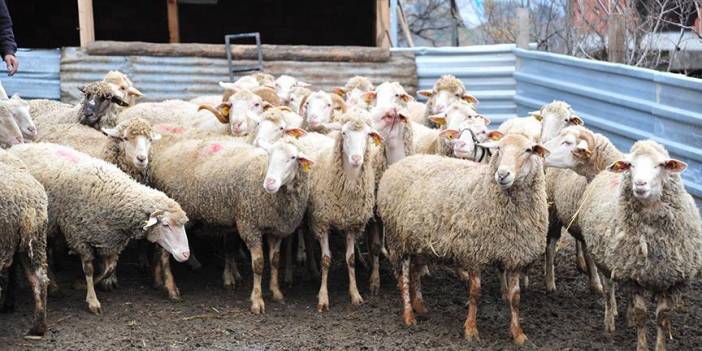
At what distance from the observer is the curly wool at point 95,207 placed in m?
7.22

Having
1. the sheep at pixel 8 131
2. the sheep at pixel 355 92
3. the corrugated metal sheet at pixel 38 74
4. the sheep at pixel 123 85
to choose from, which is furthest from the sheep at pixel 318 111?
the corrugated metal sheet at pixel 38 74

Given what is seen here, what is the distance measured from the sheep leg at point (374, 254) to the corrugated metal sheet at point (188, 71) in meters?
4.42

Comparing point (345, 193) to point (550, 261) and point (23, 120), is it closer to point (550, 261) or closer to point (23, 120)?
point (550, 261)

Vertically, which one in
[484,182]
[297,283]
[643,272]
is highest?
[484,182]

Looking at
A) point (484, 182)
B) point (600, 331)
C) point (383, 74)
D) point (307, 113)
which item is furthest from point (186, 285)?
point (383, 74)

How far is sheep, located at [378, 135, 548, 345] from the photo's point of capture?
6.51m

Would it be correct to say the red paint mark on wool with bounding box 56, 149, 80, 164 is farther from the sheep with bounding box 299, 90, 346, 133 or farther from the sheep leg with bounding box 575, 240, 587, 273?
the sheep leg with bounding box 575, 240, 587, 273

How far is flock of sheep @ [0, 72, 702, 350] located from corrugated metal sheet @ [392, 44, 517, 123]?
2.15m

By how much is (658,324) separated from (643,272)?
1.28 ft

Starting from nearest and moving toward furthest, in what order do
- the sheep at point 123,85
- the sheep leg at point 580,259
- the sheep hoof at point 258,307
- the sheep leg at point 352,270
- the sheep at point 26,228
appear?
1. the sheep at point 26,228
2. the sheep hoof at point 258,307
3. the sheep leg at point 352,270
4. the sheep leg at point 580,259
5. the sheep at point 123,85

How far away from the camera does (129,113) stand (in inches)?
388

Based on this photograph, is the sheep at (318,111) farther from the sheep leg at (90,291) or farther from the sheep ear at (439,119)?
the sheep leg at (90,291)

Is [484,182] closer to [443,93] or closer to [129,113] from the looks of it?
[443,93]

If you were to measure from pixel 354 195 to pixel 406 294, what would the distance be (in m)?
0.96
